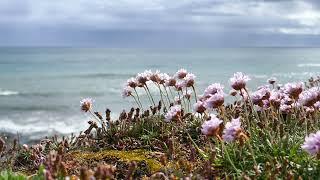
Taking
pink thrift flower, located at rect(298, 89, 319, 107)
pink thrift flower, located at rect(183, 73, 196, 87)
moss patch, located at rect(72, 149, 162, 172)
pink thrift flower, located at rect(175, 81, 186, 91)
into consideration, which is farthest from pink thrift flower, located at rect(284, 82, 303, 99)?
pink thrift flower, located at rect(175, 81, 186, 91)

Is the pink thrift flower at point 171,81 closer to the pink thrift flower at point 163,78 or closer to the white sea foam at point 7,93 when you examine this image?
the pink thrift flower at point 163,78

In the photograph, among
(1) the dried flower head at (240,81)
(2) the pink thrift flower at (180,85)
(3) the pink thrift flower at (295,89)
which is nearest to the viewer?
(1) the dried flower head at (240,81)

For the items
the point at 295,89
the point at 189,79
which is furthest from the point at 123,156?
the point at 295,89

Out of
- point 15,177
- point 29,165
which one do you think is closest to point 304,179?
point 15,177

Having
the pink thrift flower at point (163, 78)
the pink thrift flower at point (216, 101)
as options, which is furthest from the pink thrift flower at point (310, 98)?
the pink thrift flower at point (163, 78)

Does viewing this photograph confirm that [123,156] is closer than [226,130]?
No

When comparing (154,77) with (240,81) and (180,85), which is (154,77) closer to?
(180,85)

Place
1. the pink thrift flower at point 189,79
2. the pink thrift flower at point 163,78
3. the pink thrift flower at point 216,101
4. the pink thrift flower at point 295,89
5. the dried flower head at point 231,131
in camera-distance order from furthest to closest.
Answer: the pink thrift flower at point 163,78 < the pink thrift flower at point 189,79 < the pink thrift flower at point 295,89 < the pink thrift flower at point 216,101 < the dried flower head at point 231,131

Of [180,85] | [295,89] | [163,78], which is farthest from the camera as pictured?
[163,78]

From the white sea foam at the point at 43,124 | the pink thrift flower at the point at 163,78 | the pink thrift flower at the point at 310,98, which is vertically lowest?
the white sea foam at the point at 43,124

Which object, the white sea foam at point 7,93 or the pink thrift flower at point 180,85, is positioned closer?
the pink thrift flower at point 180,85

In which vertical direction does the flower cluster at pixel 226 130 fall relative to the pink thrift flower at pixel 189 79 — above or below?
below
